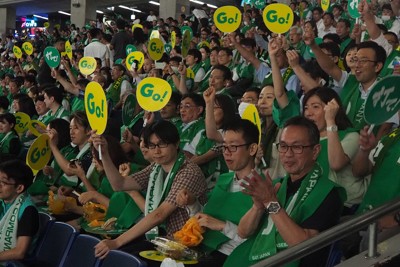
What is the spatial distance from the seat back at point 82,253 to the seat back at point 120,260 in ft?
0.36

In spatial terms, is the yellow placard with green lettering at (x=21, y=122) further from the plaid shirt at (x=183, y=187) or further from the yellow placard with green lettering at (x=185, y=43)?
the plaid shirt at (x=183, y=187)

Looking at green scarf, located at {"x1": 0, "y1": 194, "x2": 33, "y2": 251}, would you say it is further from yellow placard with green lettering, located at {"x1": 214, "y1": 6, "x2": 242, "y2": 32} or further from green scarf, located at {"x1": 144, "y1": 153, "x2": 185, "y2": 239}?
yellow placard with green lettering, located at {"x1": 214, "y1": 6, "x2": 242, "y2": 32}

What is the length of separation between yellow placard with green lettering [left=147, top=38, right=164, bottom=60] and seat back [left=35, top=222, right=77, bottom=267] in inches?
177

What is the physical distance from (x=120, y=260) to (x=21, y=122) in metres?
3.51

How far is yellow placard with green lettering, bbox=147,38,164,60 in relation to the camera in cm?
764

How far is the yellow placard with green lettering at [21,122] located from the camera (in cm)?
590

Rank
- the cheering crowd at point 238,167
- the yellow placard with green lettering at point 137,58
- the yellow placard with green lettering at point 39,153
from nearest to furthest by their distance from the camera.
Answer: the cheering crowd at point 238,167, the yellow placard with green lettering at point 39,153, the yellow placard with green lettering at point 137,58

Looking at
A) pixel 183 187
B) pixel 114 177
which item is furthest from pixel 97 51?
pixel 183 187

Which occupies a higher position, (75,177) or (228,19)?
(228,19)

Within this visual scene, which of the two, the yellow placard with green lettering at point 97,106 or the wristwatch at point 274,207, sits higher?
the yellow placard with green lettering at point 97,106

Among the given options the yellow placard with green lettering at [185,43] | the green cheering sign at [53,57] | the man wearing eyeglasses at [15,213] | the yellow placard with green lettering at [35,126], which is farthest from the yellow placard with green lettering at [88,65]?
the man wearing eyeglasses at [15,213]

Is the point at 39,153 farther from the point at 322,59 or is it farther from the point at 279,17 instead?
the point at 279,17

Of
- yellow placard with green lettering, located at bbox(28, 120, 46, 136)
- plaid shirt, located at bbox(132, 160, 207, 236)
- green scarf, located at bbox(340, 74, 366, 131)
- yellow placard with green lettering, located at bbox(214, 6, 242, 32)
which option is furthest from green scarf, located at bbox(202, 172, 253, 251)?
yellow placard with green lettering, located at bbox(214, 6, 242, 32)

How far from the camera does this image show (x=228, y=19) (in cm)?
640
